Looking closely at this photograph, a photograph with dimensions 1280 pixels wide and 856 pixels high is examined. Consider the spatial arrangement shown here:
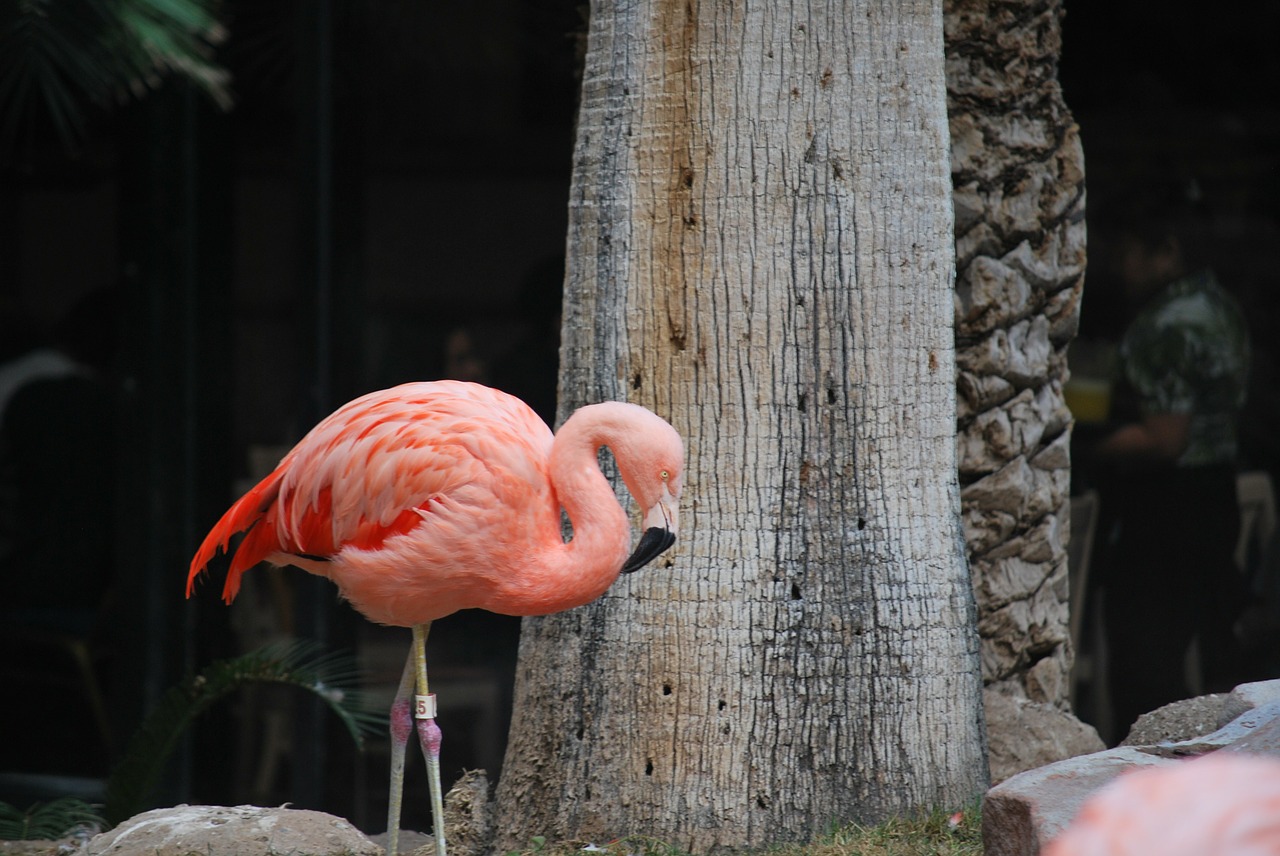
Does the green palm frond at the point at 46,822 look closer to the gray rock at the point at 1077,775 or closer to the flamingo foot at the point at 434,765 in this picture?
the flamingo foot at the point at 434,765

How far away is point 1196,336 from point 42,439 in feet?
18.4

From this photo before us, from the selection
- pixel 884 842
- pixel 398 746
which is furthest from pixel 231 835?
pixel 884 842

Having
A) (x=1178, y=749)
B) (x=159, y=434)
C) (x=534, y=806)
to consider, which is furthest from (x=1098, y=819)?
(x=159, y=434)

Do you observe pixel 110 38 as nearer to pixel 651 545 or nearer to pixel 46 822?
pixel 651 545

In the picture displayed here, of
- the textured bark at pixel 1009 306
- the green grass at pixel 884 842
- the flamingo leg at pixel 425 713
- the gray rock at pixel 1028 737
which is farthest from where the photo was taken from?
the textured bark at pixel 1009 306

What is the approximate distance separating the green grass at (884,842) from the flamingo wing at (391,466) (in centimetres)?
104

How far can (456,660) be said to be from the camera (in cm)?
693

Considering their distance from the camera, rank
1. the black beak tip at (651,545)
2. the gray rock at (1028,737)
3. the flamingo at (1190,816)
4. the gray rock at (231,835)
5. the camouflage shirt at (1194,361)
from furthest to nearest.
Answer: the camouflage shirt at (1194,361)
the gray rock at (1028,737)
the gray rock at (231,835)
the black beak tip at (651,545)
the flamingo at (1190,816)

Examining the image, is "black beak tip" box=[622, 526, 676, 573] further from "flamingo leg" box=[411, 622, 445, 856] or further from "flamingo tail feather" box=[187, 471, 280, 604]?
"flamingo tail feather" box=[187, 471, 280, 604]

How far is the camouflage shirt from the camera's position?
261 inches

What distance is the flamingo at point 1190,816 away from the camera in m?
1.60

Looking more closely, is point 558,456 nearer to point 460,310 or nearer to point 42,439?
point 460,310

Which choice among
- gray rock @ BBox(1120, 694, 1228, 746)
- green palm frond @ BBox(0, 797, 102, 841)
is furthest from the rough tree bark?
green palm frond @ BBox(0, 797, 102, 841)

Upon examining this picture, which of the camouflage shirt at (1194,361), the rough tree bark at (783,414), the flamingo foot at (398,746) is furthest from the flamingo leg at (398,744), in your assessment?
the camouflage shirt at (1194,361)
